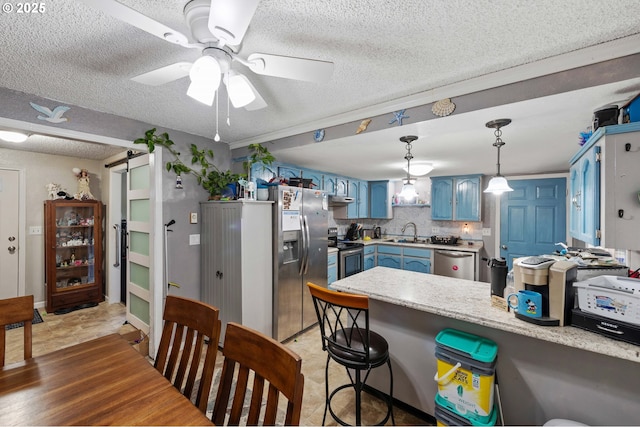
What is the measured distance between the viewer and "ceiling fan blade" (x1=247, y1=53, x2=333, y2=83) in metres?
1.17

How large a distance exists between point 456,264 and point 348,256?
Result: 5.87ft

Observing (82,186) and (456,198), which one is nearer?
(82,186)

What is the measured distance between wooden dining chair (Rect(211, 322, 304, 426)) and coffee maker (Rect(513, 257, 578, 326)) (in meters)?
1.26

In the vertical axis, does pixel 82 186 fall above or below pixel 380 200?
above

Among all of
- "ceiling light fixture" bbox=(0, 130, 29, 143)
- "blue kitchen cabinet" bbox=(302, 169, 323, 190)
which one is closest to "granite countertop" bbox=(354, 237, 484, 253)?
"blue kitchen cabinet" bbox=(302, 169, 323, 190)

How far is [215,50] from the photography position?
1.20 metres

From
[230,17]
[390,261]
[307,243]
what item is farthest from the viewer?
[390,261]

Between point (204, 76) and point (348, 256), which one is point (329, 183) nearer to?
point (348, 256)

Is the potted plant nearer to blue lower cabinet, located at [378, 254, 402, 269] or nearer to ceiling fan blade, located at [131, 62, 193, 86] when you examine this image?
ceiling fan blade, located at [131, 62, 193, 86]

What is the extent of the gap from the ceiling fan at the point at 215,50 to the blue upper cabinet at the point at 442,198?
4.36m

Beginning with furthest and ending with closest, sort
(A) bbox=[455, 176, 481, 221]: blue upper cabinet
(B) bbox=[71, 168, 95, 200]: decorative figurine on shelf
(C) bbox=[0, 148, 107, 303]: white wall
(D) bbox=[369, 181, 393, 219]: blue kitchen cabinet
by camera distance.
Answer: (D) bbox=[369, 181, 393, 219]: blue kitchen cabinet
(A) bbox=[455, 176, 481, 221]: blue upper cabinet
(B) bbox=[71, 168, 95, 200]: decorative figurine on shelf
(C) bbox=[0, 148, 107, 303]: white wall

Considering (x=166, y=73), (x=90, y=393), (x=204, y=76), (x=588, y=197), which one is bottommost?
(x=90, y=393)


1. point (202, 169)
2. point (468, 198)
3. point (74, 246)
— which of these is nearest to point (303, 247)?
point (202, 169)

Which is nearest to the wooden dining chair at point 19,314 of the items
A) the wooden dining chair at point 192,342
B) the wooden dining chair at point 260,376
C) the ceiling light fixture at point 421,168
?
the wooden dining chair at point 192,342
